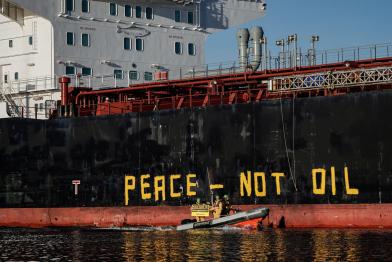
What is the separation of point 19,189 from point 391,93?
19149mm

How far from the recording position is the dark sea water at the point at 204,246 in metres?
26.6

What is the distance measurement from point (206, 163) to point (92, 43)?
11996 millimetres

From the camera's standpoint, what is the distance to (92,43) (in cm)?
4544

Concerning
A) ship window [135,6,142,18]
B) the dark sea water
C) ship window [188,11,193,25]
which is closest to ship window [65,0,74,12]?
ship window [135,6,142,18]

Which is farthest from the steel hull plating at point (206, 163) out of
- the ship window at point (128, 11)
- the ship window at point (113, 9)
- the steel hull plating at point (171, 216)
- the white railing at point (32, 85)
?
the ship window at point (128, 11)

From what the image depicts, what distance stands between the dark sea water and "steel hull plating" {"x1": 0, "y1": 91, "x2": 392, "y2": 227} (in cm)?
176

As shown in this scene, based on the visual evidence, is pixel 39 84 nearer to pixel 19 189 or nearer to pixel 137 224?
pixel 19 189

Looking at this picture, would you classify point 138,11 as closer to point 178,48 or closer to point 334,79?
point 178,48

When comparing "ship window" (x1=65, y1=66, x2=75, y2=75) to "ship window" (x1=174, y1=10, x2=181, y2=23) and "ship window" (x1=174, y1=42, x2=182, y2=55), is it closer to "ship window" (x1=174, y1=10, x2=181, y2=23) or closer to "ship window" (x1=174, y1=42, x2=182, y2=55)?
"ship window" (x1=174, y1=42, x2=182, y2=55)

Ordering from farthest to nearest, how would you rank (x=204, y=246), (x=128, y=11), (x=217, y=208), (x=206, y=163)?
(x=128, y=11)
(x=206, y=163)
(x=217, y=208)
(x=204, y=246)

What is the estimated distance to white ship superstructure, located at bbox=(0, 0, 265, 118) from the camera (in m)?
44.3

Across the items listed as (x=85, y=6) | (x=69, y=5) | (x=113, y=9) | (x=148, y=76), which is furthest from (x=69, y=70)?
(x=148, y=76)

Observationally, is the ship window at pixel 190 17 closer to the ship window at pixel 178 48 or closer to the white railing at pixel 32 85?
the ship window at pixel 178 48

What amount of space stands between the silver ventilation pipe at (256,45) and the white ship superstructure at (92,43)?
446 centimetres
